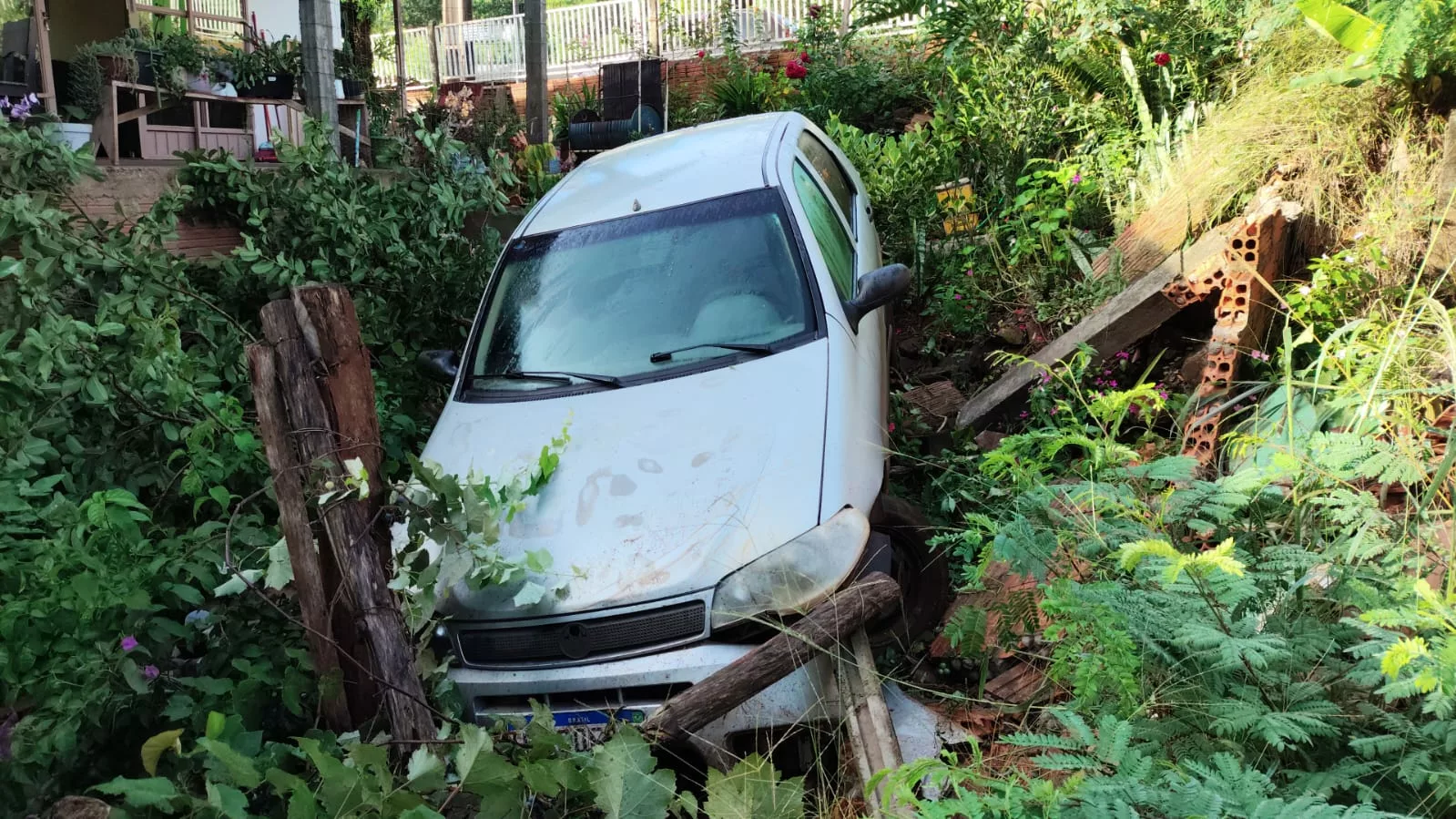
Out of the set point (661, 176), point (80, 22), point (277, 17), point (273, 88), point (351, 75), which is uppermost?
point (277, 17)

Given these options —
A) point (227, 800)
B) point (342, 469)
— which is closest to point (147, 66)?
point (342, 469)

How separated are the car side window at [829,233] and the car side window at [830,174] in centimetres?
23

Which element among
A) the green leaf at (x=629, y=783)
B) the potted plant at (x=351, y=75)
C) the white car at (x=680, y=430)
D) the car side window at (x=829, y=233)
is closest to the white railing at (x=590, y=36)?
the potted plant at (x=351, y=75)

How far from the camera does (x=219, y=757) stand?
86.4 inches

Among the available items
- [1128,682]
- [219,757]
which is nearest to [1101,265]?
[1128,682]

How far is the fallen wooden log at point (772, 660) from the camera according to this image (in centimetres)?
268

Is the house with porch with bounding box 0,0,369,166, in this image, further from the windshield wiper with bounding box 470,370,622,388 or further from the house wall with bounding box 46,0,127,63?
the windshield wiper with bounding box 470,370,622,388

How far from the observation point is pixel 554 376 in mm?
3779

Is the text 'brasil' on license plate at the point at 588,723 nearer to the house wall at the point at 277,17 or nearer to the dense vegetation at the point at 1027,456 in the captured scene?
the dense vegetation at the point at 1027,456

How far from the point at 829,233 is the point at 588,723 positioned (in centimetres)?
250

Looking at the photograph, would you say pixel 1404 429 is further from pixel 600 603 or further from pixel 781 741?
pixel 600 603

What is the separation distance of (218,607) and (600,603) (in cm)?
115

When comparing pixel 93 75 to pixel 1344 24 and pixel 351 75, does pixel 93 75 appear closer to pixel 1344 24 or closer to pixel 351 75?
pixel 351 75

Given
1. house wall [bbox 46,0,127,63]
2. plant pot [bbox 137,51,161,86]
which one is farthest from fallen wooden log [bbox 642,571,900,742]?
house wall [bbox 46,0,127,63]
